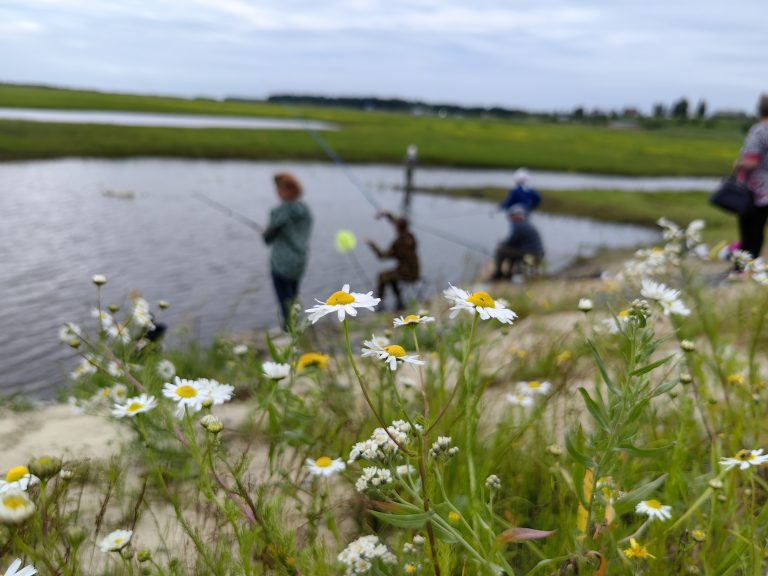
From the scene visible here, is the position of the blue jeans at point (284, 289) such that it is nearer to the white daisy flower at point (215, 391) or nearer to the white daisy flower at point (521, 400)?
the white daisy flower at point (521, 400)

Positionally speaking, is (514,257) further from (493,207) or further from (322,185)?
(322,185)

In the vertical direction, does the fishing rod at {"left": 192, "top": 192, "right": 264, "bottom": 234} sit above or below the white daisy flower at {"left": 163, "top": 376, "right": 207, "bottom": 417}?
below

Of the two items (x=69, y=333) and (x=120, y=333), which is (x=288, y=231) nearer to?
(x=69, y=333)

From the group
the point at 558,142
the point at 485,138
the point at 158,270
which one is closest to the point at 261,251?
the point at 158,270

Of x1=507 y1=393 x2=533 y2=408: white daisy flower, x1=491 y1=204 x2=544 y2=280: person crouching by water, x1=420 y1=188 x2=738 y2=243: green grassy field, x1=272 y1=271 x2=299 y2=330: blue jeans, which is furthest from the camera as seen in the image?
x1=420 y1=188 x2=738 y2=243: green grassy field

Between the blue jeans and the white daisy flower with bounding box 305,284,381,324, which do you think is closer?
the white daisy flower with bounding box 305,284,381,324

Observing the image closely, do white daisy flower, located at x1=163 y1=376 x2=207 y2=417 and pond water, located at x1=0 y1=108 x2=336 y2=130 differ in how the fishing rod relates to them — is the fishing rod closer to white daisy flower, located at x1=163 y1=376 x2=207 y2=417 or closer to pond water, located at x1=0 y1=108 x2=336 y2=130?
white daisy flower, located at x1=163 y1=376 x2=207 y2=417

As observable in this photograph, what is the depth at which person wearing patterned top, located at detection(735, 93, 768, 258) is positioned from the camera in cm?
740

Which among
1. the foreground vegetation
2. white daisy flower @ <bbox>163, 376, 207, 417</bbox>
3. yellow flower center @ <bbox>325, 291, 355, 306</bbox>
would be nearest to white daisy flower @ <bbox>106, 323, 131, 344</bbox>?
the foreground vegetation

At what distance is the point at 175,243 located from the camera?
14.2 m

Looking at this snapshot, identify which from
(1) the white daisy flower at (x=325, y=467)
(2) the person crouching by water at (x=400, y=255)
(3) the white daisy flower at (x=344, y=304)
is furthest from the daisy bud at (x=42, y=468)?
(2) the person crouching by water at (x=400, y=255)

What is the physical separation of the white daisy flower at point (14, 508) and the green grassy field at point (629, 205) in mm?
19276

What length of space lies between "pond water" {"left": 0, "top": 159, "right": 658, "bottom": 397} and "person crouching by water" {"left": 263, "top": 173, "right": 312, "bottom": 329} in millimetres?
902

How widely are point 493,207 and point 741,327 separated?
751 inches
